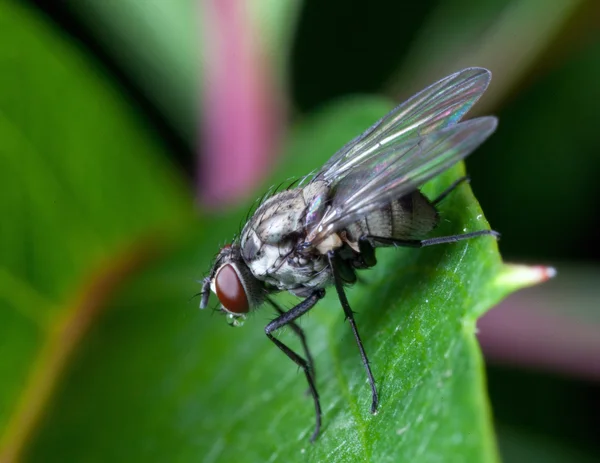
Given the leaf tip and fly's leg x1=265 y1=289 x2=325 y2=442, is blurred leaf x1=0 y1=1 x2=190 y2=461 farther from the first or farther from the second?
the leaf tip

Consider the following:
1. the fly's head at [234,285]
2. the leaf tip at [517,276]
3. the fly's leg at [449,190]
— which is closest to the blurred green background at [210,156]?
the fly's head at [234,285]

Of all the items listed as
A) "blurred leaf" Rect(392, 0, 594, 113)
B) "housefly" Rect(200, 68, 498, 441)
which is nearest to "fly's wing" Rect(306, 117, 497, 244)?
"housefly" Rect(200, 68, 498, 441)

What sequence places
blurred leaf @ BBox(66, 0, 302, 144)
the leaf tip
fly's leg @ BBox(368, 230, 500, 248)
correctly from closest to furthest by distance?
the leaf tip < fly's leg @ BBox(368, 230, 500, 248) < blurred leaf @ BBox(66, 0, 302, 144)

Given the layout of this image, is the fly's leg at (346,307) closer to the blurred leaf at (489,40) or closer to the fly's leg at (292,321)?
→ the fly's leg at (292,321)

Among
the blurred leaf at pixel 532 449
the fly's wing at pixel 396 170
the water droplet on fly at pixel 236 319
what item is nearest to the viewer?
the fly's wing at pixel 396 170

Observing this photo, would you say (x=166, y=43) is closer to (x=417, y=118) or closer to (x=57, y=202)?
(x=57, y=202)

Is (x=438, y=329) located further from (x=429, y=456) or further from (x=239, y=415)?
(x=239, y=415)
